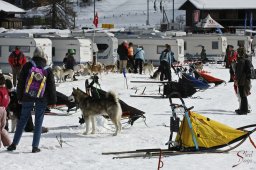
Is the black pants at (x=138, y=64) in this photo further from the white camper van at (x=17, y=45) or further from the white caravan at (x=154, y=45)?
the white caravan at (x=154, y=45)

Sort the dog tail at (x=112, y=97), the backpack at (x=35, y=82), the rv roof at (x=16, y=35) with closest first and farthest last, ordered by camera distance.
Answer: the backpack at (x=35, y=82), the dog tail at (x=112, y=97), the rv roof at (x=16, y=35)

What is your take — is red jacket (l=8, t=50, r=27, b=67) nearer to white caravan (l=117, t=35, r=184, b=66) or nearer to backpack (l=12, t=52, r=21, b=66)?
backpack (l=12, t=52, r=21, b=66)

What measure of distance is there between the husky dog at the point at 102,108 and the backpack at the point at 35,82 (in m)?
1.85

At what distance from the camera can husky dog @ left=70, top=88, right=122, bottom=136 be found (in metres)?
9.44

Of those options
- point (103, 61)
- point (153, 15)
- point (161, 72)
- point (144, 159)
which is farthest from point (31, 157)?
point (153, 15)

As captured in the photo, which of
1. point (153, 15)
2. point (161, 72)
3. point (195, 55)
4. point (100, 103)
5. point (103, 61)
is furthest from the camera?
point (153, 15)

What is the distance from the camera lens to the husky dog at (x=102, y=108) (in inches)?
372

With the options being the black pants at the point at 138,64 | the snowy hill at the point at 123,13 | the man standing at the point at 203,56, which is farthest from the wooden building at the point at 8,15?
the snowy hill at the point at 123,13

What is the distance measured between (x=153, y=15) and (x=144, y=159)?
10971cm

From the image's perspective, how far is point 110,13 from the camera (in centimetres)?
12269

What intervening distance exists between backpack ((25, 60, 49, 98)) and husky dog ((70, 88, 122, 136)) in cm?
185

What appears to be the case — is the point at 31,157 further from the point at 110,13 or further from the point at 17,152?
the point at 110,13

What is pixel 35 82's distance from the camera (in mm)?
7723

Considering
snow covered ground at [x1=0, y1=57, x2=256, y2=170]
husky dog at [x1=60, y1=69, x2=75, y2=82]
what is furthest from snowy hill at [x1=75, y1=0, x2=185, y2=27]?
snow covered ground at [x1=0, y1=57, x2=256, y2=170]
